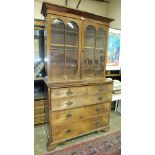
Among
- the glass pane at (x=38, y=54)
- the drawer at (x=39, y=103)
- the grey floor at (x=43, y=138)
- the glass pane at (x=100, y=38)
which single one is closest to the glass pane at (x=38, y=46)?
the glass pane at (x=38, y=54)

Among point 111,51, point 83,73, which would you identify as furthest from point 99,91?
point 111,51

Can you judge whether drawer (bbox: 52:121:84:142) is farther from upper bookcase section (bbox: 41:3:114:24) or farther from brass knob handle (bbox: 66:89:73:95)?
upper bookcase section (bbox: 41:3:114:24)

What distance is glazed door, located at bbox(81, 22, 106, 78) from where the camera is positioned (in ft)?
7.05

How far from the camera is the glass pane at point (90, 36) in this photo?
7.04ft

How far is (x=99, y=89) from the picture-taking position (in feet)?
7.36

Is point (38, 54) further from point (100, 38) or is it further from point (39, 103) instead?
point (100, 38)

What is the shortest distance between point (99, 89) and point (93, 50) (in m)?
0.64

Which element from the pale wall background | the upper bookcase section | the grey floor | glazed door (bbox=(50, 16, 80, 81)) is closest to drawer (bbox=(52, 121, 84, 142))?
the grey floor

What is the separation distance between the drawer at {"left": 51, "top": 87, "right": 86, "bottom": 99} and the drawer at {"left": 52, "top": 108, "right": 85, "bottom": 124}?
23cm

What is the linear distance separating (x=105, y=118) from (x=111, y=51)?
1.59 metres

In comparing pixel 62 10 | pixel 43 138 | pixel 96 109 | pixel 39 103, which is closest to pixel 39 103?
pixel 39 103
